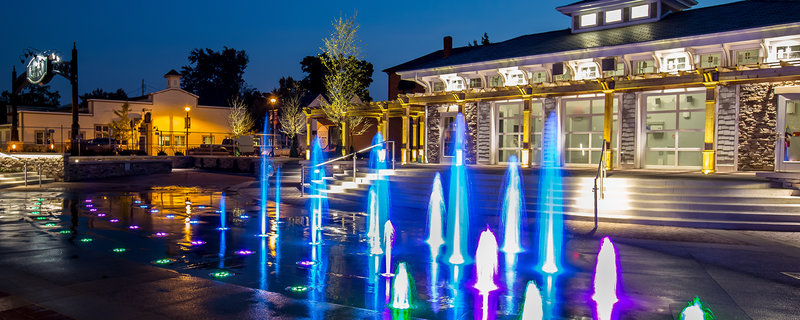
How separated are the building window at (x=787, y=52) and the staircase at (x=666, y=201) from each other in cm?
536

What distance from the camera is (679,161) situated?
759 inches

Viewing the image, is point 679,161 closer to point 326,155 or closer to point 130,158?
point 326,155

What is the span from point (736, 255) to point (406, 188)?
10232 mm

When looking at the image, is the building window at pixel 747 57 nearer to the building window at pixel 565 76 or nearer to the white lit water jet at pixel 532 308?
the building window at pixel 565 76

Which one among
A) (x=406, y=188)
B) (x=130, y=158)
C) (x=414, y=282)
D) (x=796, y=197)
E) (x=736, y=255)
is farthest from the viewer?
(x=130, y=158)

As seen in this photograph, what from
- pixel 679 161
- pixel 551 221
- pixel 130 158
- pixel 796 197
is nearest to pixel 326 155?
pixel 130 158

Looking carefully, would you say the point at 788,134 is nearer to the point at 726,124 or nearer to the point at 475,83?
the point at 726,124

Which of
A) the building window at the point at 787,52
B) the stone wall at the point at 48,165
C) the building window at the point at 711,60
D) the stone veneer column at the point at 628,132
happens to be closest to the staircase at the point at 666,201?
the stone veneer column at the point at 628,132

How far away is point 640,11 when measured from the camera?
75.6 feet

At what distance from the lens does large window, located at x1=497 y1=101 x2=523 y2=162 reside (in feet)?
76.6

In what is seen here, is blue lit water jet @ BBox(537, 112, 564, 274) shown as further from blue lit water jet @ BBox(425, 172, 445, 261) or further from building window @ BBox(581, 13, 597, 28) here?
building window @ BBox(581, 13, 597, 28)

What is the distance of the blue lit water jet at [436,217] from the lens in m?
10.2

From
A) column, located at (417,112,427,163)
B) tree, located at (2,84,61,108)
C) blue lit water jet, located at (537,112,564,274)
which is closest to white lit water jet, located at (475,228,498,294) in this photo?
blue lit water jet, located at (537,112,564,274)

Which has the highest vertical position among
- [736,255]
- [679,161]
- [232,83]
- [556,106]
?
[232,83]
